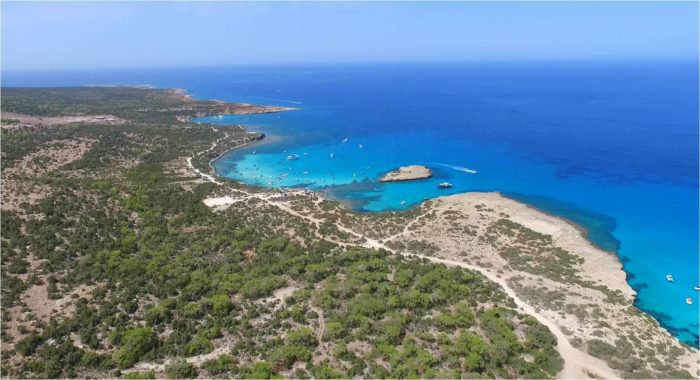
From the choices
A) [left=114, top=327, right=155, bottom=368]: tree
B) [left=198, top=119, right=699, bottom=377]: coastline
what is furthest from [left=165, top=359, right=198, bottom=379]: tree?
[left=198, top=119, right=699, bottom=377]: coastline

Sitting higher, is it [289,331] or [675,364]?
[289,331]

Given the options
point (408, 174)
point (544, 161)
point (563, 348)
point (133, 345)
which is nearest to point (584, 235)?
point (563, 348)

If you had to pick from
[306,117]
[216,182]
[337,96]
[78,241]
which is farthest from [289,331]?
[337,96]

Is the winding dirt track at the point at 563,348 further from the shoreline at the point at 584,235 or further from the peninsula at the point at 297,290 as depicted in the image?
the shoreline at the point at 584,235

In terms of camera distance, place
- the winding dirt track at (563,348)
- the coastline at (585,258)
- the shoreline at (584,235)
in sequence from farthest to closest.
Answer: the shoreline at (584,235)
the coastline at (585,258)
the winding dirt track at (563,348)

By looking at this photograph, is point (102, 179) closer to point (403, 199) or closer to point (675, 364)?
point (403, 199)

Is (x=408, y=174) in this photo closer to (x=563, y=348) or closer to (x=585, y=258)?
(x=585, y=258)

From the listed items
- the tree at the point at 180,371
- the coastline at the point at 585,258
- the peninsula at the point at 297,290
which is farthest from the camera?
the coastline at the point at 585,258

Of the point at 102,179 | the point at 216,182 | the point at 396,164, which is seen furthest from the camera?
the point at 396,164

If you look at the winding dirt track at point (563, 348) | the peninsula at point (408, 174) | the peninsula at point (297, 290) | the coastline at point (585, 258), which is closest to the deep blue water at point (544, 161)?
the coastline at point (585, 258)
